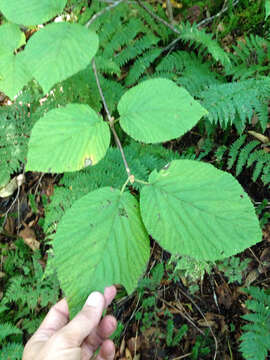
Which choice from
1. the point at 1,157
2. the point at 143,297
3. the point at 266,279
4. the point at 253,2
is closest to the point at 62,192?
the point at 1,157

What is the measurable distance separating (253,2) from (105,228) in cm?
259

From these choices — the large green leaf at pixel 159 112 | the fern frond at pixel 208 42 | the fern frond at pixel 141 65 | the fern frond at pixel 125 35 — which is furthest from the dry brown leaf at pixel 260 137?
the large green leaf at pixel 159 112

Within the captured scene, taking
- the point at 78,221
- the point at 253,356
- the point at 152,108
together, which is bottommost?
the point at 253,356

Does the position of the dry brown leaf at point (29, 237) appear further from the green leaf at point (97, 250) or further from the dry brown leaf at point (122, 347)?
the green leaf at point (97, 250)

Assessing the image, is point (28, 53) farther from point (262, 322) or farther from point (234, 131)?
point (262, 322)

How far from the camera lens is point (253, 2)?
2.41 m

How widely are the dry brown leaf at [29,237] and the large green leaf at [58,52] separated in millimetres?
2412

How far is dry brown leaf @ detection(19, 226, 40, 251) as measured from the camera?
120 inches

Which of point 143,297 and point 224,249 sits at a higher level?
point 224,249

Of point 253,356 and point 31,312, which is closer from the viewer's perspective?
point 253,356

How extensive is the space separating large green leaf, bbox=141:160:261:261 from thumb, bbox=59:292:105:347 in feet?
1.19

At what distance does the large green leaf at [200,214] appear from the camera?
830 millimetres

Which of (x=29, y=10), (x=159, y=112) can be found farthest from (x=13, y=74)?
(x=159, y=112)

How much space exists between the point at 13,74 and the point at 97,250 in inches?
47.6
